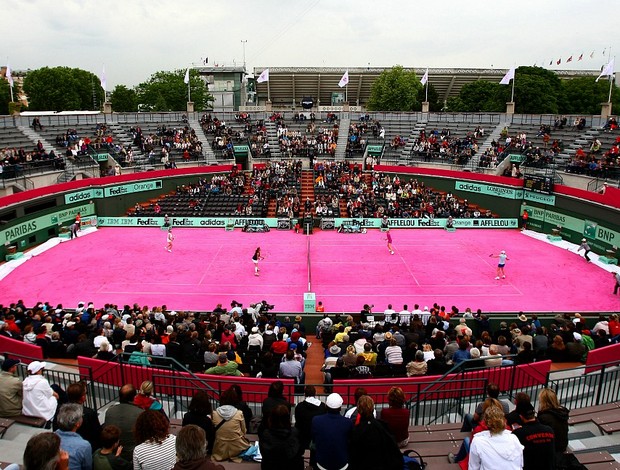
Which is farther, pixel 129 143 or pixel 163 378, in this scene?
pixel 129 143

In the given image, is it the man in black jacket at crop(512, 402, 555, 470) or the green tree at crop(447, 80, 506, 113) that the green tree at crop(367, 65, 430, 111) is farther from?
the man in black jacket at crop(512, 402, 555, 470)

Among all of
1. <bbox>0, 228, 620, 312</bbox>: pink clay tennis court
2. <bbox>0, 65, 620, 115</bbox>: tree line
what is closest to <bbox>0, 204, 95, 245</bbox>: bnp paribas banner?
<bbox>0, 228, 620, 312</bbox>: pink clay tennis court

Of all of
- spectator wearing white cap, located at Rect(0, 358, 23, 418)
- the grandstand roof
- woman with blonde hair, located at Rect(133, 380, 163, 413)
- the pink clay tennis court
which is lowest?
the pink clay tennis court

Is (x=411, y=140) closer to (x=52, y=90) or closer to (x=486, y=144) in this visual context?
(x=486, y=144)

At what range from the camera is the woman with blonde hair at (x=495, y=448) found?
6.35 meters

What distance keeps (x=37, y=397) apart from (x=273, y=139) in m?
48.3

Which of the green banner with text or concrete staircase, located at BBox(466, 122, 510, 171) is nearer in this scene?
the green banner with text

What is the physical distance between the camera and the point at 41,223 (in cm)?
3497

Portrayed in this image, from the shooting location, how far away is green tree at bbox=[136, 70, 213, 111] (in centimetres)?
9888

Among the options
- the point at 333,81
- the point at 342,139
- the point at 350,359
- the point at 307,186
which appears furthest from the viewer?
the point at 333,81

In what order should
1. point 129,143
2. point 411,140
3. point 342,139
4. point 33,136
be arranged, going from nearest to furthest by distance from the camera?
point 33,136, point 129,143, point 411,140, point 342,139

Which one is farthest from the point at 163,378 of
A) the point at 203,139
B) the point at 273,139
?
the point at 273,139

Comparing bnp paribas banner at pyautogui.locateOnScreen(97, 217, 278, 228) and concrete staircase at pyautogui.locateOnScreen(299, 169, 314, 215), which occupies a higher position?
concrete staircase at pyautogui.locateOnScreen(299, 169, 314, 215)

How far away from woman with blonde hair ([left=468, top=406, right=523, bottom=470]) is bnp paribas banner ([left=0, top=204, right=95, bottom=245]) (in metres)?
32.1
